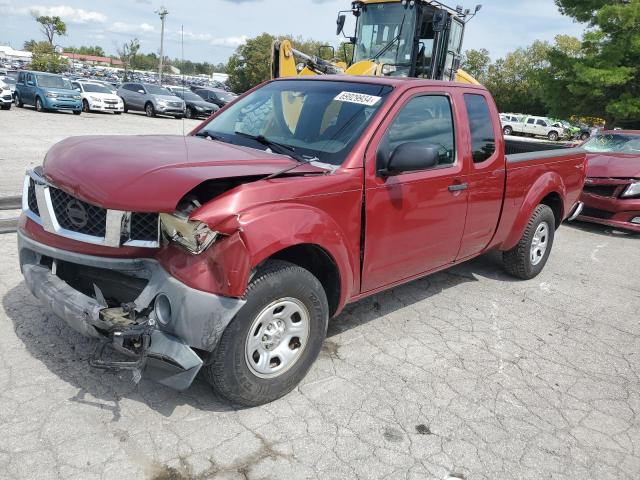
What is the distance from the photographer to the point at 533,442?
303cm

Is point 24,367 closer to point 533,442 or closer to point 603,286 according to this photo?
point 533,442

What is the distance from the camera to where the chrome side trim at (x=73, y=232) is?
2.81m

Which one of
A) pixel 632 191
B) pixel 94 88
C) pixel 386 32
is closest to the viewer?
pixel 632 191

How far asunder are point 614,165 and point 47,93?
21556mm

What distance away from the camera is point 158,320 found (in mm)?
2746

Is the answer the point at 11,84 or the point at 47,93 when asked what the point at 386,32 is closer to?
the point at 47,93

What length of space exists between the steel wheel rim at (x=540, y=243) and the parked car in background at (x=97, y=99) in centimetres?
2317

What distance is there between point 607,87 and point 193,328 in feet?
76.3

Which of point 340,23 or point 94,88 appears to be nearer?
point 340,23

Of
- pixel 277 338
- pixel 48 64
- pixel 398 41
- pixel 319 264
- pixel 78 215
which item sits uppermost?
pixel 398 41

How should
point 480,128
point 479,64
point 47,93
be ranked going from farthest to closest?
point 479,64 → point 47,93 → point 480,128

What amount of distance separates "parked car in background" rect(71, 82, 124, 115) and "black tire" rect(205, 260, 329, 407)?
24.2 meters

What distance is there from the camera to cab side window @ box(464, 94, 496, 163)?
448cm

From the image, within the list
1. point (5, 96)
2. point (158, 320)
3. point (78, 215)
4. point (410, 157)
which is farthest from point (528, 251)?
point (5, 96)
